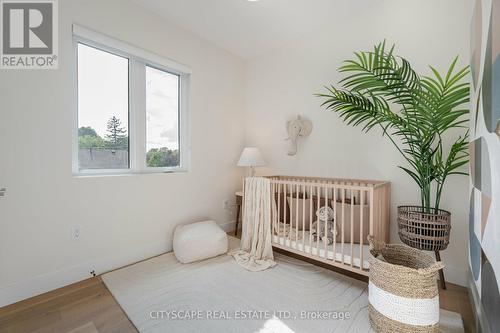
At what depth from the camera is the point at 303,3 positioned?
2.08m

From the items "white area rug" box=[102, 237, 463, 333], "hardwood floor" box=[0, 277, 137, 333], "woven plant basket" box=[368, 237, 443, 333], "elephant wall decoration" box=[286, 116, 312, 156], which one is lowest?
Result: "hardwood floor" box=[0, 277, 137, 333]

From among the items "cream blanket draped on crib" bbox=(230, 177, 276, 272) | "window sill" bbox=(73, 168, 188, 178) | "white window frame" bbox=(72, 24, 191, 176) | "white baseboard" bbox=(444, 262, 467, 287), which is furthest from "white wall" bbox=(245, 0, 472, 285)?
"window sill" bbox=(73, 168, 188, 178)

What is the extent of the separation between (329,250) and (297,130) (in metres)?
1.40

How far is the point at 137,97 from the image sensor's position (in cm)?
227

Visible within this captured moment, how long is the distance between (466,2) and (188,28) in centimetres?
256

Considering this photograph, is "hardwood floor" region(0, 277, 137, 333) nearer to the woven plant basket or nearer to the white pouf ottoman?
the white pouf ottoman

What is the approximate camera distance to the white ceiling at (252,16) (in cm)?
210

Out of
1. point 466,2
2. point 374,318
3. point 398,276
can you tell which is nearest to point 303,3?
point 466,2

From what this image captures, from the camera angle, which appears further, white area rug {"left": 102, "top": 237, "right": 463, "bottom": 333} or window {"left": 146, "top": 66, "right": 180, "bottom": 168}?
window {"left": 146, "top": 66, "right": 180, "bottom": 168}

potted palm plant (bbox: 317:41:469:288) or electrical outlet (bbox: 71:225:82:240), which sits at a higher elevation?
potted palm plant (bbox: 317:41:469:288)

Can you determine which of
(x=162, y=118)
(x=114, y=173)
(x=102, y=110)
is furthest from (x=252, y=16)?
(x=114, y=173)

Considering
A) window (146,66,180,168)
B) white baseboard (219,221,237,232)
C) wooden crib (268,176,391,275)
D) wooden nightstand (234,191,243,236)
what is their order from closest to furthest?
wooden crib (268,176,391,275), window (146,66,180,168), wooden nightstand (234,191,243,236), white baseboard (219,221,237,232)

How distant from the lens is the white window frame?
186cm

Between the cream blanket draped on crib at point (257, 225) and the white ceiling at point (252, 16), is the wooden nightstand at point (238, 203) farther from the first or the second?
the white ceiling at point (252, 16)
